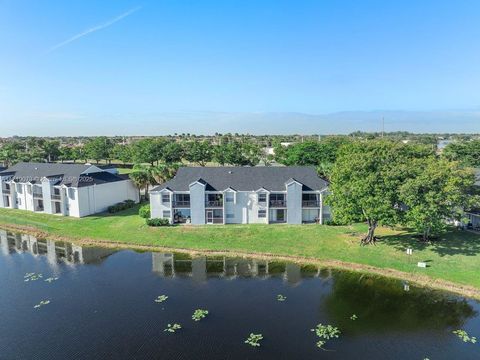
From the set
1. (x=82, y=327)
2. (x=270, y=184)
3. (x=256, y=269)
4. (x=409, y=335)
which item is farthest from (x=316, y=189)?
(x=82, y=327)

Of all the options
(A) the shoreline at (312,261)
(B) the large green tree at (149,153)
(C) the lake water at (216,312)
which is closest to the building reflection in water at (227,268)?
(C) the lake water at (216,312)

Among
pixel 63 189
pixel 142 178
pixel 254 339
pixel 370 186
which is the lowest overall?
pixel 254 339

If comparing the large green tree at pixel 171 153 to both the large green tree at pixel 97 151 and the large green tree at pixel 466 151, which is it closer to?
the large green tree at pixel 97 151

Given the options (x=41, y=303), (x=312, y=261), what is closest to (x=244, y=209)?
(x=312, y=261)

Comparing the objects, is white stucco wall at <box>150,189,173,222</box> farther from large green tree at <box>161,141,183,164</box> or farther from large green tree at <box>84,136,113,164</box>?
large green tree at <box>84,136,113,164</box>

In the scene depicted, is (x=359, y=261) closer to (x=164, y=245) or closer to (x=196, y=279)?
(x=196, y=279)

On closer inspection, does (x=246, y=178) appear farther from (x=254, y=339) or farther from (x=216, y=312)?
(x=254, y=339)
